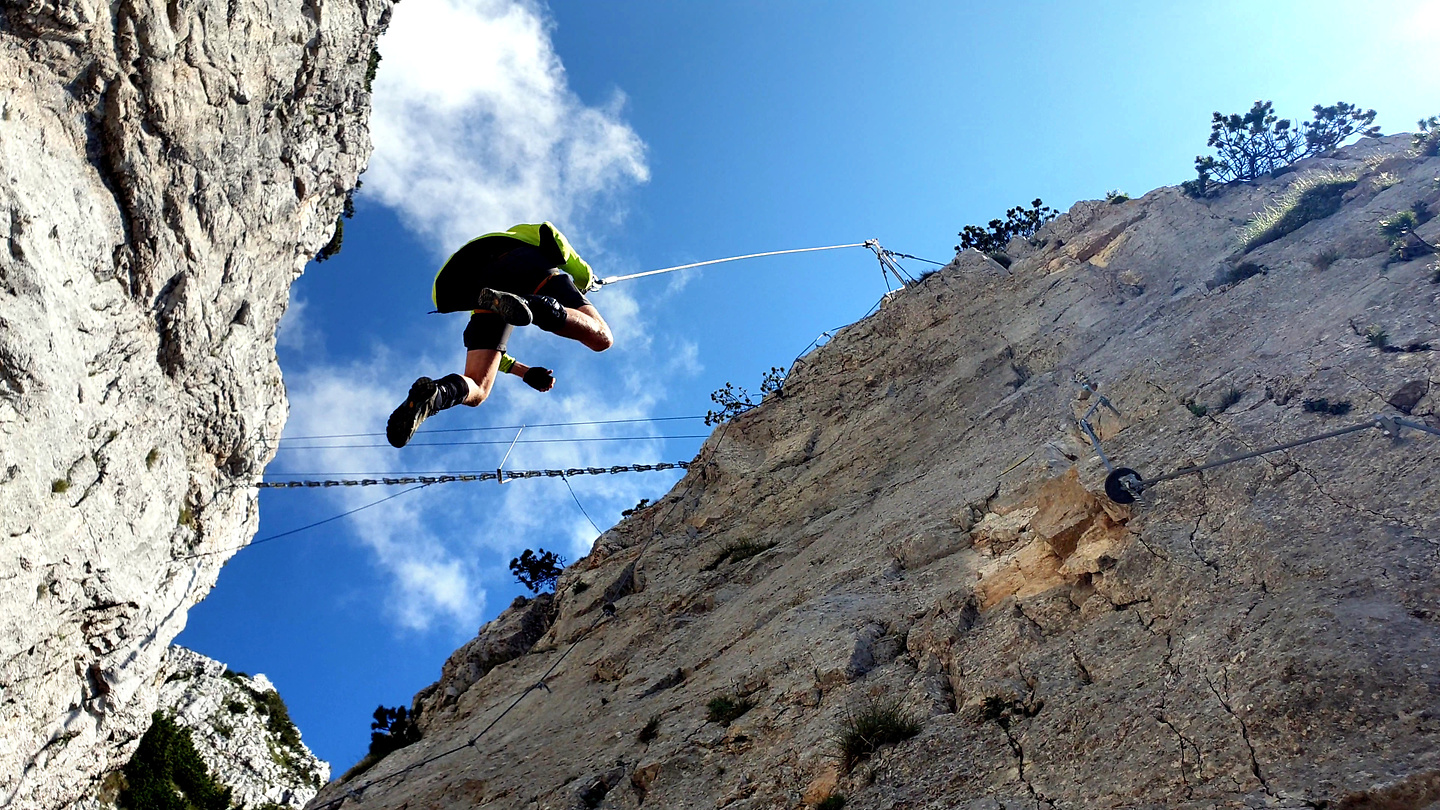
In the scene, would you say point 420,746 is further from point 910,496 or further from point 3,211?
point 3,211

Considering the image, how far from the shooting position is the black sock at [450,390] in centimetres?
699

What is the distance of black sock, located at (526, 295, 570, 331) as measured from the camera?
23.6ft

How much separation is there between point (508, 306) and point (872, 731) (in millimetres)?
4705

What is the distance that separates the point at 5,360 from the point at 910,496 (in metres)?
12.5

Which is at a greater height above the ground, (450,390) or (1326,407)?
(450,390)

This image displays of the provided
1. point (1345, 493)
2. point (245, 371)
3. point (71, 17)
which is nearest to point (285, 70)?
point (71, 17)

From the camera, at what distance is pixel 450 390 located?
709cm

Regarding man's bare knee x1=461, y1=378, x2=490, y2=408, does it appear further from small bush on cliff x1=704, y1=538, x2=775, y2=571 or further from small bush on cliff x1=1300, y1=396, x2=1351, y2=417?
small bush on cliff x1=1300, y1=396, x2=1351, y2=417

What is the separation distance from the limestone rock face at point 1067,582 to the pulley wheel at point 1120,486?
0.16 metres

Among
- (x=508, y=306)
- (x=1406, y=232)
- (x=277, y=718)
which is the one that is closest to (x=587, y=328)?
(x=508, y=306)

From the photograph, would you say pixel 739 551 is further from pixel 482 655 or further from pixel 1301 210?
pixel 1301 210

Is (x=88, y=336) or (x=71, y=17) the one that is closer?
(x=71, y=17)

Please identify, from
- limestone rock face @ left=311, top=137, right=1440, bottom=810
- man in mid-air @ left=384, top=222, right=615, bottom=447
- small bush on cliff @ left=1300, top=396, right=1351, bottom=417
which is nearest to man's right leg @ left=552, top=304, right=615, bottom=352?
man in mid-air @ left=384, top=222, right=615, bottom=447

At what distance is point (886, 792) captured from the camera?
6.71 metres
